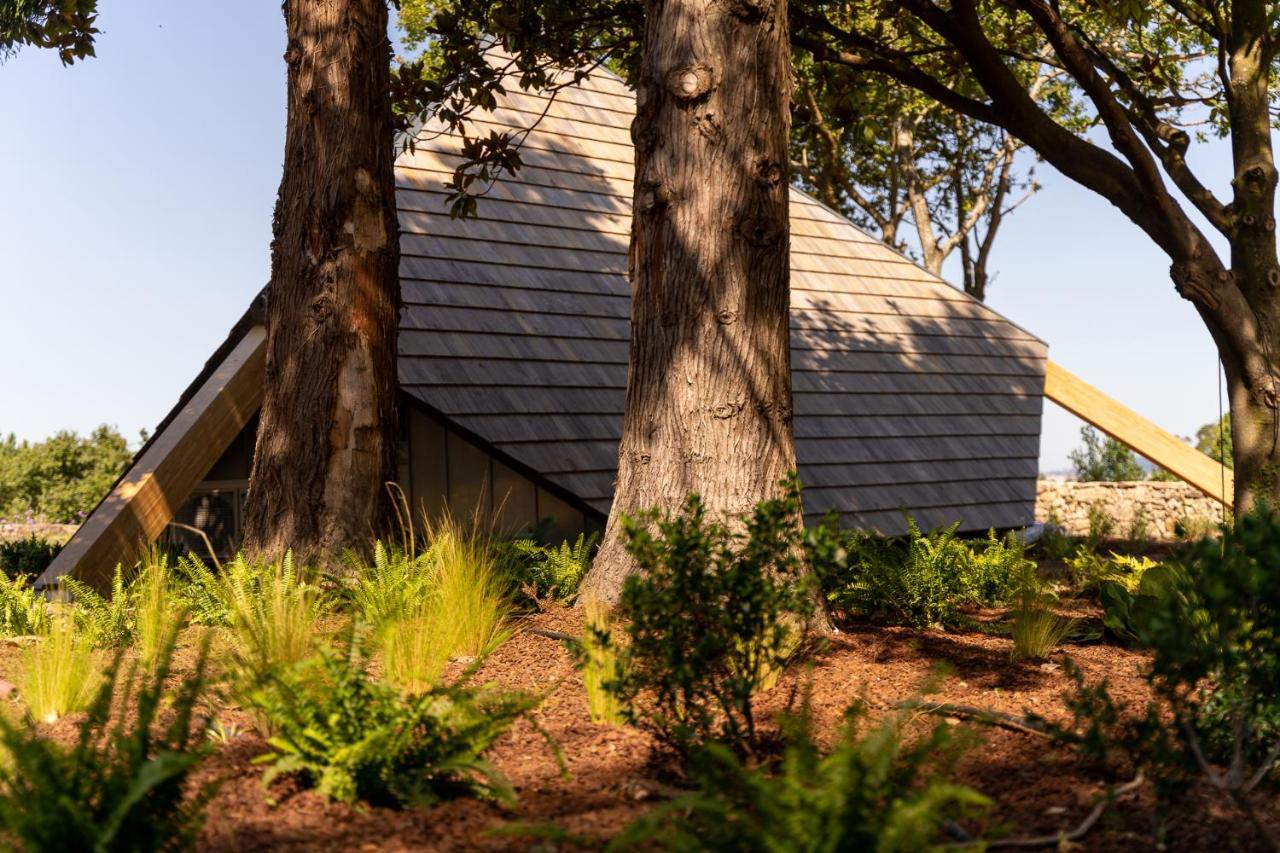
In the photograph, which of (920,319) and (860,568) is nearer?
(860,568)

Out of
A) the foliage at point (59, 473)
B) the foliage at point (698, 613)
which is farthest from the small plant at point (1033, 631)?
the foliage at point (59, 473)

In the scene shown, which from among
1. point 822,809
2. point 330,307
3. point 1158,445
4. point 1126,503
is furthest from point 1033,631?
point 1126,503

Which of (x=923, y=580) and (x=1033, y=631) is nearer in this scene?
(x=1033, y=631)

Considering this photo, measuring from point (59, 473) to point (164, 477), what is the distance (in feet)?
46.3

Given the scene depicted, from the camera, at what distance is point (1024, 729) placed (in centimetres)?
399

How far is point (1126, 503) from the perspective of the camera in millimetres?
18938

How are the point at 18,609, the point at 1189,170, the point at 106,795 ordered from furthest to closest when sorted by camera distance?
1. the point at 1189,170
2. the point at 18,609
3. the point at 106,795

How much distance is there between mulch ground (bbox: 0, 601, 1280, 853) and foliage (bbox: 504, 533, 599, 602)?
1.35m

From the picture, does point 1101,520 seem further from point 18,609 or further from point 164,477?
point 18,609

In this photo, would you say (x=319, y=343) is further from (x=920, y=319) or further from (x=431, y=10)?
(x=431, y=10)

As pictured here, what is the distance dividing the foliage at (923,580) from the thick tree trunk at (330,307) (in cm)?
265

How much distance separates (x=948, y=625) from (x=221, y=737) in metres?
3.94

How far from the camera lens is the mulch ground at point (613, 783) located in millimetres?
2994

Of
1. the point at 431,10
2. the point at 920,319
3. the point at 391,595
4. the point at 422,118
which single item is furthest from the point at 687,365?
the point at 431,10
